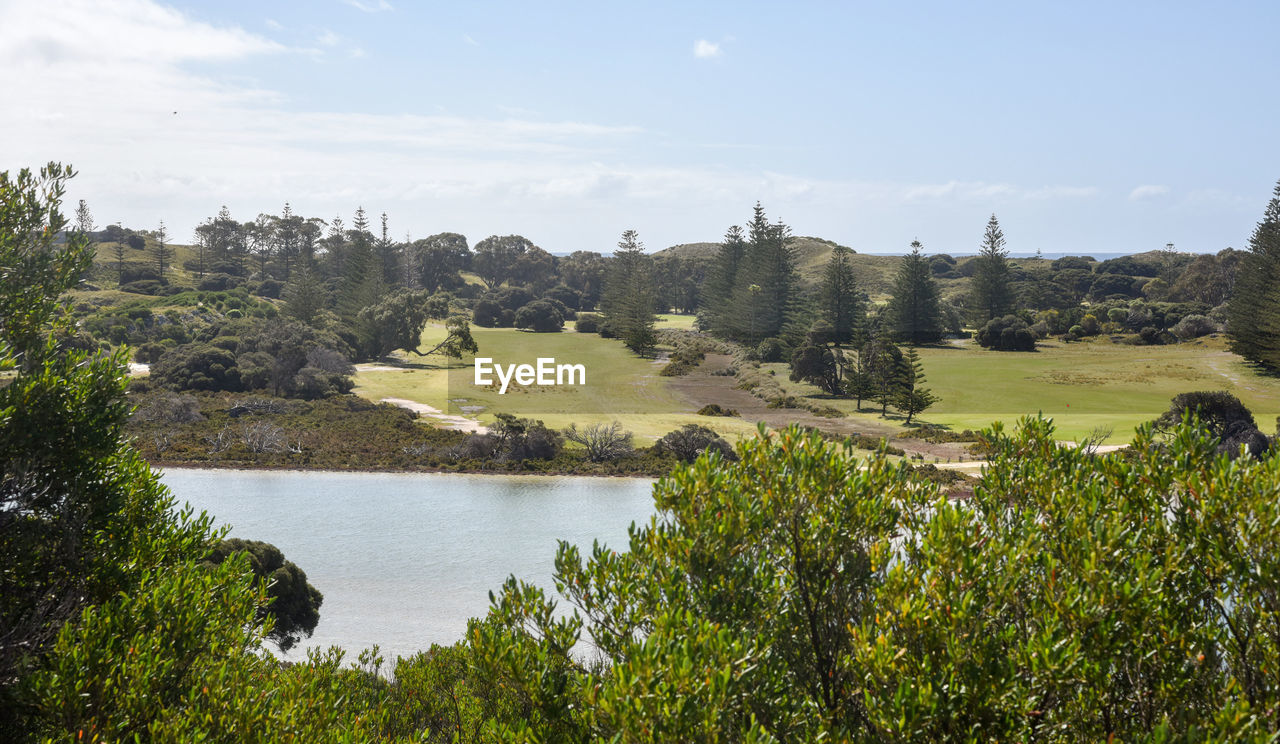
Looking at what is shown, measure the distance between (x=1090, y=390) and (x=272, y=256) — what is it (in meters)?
109

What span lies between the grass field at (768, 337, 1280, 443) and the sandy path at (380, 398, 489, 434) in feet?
60.5

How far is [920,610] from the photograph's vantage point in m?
4.34

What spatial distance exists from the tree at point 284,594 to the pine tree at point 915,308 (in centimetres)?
5935

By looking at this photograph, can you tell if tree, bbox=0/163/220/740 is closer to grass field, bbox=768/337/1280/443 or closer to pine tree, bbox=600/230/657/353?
grass field, bbox=768/337/1280/443

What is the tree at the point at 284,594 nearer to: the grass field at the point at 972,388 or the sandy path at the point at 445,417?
the sandy path at the point at 445,417

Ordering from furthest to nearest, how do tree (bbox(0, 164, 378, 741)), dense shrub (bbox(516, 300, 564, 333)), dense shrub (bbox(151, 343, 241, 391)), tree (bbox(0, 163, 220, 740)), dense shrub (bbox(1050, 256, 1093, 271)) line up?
dense shrub (bbox(1050, 256, 1093, 271))
dense shrub (bbox(516, 300, 564, 333))
dense shrub (bbox(151, 343, 241, 391))
tree (bbox(0, 163, 220, 740))
tree (bbox(0, 164, 378, 741))

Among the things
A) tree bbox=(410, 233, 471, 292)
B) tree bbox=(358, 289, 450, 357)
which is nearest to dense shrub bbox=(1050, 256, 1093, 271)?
tree bbox=(410, 233, 471, 292)

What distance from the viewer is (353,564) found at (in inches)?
701

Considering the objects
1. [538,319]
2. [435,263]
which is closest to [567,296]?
[435,263]

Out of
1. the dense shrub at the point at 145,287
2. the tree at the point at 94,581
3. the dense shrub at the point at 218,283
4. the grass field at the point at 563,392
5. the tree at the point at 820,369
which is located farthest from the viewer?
the dense shrub at the point at 218,283

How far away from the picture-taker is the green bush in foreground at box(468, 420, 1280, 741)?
4.07 m

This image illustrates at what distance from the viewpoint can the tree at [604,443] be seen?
97.8 ft

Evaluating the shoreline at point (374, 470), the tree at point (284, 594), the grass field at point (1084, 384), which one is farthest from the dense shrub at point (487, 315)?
the tree at point (284, 594)

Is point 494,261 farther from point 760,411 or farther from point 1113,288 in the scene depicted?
point 760,411
